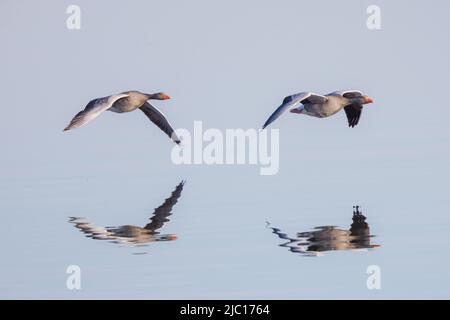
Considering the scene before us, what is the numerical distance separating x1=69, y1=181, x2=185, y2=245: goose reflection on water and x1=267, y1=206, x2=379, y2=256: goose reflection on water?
182cm

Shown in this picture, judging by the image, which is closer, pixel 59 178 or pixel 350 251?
pixel 350 251

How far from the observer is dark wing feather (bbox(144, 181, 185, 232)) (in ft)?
63.9

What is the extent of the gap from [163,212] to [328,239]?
3.79m

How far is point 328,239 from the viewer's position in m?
17.9

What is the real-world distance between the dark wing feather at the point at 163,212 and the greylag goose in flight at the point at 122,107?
6.73 feet

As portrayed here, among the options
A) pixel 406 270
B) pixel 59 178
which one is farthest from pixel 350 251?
pixel 59 178

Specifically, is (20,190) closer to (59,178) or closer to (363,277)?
(59,178)

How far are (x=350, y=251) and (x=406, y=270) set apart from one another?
121 cm

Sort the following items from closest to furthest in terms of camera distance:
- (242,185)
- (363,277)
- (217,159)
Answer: (363,277) → (242,185) → (217,159)

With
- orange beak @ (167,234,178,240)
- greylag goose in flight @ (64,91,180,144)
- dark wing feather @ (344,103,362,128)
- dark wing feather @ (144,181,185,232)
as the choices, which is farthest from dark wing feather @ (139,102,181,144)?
orange beak @ (167,234,178,240)

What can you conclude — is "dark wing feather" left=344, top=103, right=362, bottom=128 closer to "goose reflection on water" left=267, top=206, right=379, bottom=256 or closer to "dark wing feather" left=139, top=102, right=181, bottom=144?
"dark wing feather" left=139, top=102, right=181, bottom=144

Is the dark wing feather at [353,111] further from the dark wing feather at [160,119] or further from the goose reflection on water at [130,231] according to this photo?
the goose reflection on water at [130,231]

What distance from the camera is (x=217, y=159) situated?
88.1ft

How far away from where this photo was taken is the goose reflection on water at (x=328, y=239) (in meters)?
17.4
